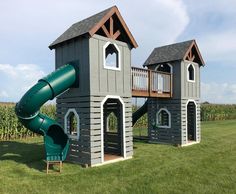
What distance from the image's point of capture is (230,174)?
32.3 feet

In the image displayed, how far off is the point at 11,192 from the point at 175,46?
45.5 feet

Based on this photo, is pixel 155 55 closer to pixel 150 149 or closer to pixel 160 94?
pixel 160 94

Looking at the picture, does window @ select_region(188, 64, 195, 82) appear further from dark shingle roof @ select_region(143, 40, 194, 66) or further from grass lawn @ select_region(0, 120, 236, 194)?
grass lawn @ select_region(0, 120, 236, 194)

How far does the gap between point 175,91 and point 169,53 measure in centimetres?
266

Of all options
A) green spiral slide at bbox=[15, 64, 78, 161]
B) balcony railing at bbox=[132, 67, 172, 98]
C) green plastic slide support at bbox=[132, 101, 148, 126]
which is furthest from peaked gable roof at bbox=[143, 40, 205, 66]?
green spiral slide at bbox=[15, 64, 78, 161]

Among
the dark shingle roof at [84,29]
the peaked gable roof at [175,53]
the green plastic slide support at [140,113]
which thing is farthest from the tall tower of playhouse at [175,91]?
the dark shingle roof at [84,29]

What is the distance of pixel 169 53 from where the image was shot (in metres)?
18.1

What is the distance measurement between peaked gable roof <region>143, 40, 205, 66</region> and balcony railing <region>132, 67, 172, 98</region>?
136cm

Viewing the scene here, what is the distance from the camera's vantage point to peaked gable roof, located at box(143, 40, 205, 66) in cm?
1736

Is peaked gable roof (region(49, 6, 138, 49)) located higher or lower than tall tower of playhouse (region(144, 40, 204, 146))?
higher

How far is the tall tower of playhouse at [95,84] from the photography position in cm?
1140

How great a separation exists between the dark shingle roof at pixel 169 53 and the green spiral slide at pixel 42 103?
25.2ft

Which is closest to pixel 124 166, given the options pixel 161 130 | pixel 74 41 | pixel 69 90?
pixel 69 90

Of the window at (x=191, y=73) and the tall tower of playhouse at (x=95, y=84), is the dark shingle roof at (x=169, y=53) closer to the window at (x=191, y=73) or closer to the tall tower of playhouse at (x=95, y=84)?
the window at (x=191, y=73)
